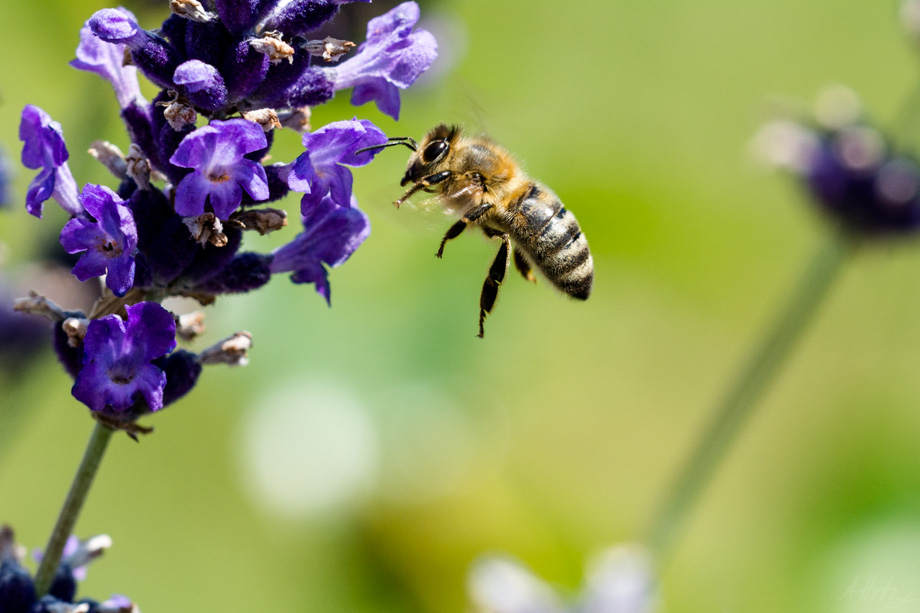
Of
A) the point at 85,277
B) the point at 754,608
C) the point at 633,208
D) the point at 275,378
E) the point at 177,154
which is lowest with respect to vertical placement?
the point at 275,378

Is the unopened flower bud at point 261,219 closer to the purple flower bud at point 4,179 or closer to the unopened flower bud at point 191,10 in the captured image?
the unopened flower bud at point 191,10

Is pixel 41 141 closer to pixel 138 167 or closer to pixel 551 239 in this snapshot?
pixel 138 167

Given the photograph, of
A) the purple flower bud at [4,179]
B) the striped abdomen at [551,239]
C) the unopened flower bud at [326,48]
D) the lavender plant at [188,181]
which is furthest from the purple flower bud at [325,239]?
the purple flower bud at [4,179]

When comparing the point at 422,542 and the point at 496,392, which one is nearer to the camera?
the point at 422,542

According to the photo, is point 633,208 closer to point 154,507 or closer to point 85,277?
point 154,507

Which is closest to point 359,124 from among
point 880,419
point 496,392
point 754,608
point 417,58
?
point 417,58

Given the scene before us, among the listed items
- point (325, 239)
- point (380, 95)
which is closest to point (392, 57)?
point (380, 95)
